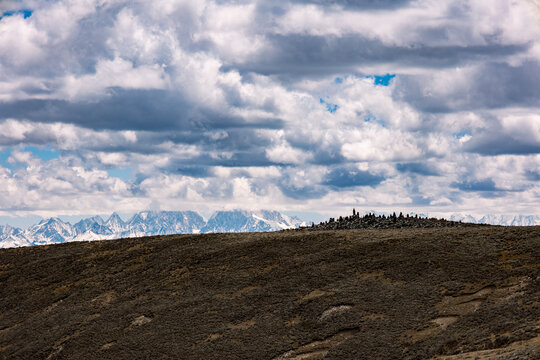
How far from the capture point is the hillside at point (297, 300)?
39188mm

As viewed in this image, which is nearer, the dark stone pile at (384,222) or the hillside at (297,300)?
the hillside at (297,300)

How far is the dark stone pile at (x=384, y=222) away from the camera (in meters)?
66.0

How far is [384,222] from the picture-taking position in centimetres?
6762

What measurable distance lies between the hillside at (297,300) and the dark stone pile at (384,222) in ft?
18.6

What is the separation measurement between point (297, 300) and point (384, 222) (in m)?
23.7

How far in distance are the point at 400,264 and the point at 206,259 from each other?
20.6 metres

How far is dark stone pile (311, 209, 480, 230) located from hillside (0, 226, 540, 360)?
5672mm

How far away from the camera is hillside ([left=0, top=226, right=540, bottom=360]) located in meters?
39.2

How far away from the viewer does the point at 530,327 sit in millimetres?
35562

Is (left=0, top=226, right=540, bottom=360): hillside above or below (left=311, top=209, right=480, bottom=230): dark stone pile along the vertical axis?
below

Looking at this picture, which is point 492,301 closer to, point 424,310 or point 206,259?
point 424,310

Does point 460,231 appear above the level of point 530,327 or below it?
above

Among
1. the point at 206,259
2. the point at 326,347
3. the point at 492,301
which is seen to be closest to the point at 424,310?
the point at 492,301

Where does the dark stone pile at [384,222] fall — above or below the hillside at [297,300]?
above
